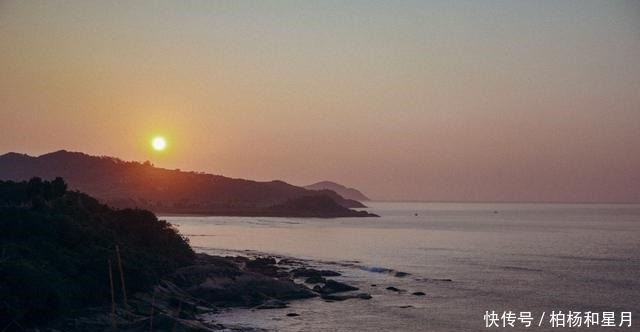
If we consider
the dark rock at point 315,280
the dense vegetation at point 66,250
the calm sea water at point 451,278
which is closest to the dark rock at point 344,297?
the calm sea water at point 451,278

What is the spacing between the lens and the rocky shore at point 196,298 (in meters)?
32.5

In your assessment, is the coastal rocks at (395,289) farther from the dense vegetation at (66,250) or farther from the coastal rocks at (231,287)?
the dense vegetation at (66,250)

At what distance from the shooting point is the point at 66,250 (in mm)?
40375

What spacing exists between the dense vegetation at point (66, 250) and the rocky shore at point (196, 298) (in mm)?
1103

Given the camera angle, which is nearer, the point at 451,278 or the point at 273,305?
the point at 273,305

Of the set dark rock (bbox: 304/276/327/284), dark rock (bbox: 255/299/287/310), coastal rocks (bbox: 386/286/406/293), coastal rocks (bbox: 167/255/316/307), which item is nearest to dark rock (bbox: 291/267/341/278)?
dark rock (bbox: 304/276/327/284)

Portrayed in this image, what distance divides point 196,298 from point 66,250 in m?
9.36

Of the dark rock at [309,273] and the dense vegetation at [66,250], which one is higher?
the dense vegetation at [66,250]

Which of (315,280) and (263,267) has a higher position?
(263,267)

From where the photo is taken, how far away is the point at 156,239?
5578 cm

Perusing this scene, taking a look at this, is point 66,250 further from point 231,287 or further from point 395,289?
point 395,289

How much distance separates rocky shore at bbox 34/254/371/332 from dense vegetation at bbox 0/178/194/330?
1.10m

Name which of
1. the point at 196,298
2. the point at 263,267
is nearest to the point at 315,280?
the point at 263,267

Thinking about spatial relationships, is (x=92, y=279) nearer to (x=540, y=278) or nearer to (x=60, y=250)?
(x=60, y=250)
